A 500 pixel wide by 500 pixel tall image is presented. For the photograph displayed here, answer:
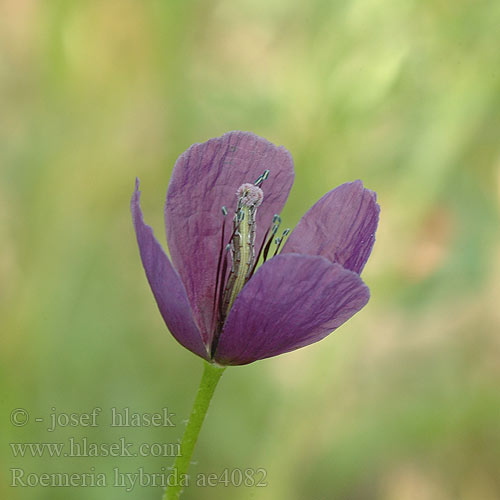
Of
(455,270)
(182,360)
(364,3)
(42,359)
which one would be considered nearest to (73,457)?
(42,359)

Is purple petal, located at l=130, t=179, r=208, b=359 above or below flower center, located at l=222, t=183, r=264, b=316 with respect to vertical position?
below

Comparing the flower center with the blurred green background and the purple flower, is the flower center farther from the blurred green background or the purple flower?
the blurred green background

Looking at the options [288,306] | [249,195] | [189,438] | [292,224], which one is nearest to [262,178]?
[249,195]

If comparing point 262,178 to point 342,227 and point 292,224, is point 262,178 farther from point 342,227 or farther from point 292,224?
point 292,224

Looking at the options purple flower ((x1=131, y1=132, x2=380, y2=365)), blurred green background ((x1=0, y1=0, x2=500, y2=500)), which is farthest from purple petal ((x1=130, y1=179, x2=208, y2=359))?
blurred green background ((x1=0, y1=0, x2=500, y2=500))

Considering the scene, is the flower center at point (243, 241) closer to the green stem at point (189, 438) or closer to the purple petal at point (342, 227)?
the purple petal at point (342, 227)

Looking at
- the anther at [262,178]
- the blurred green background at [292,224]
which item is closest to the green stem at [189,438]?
the anther at [262,178]
